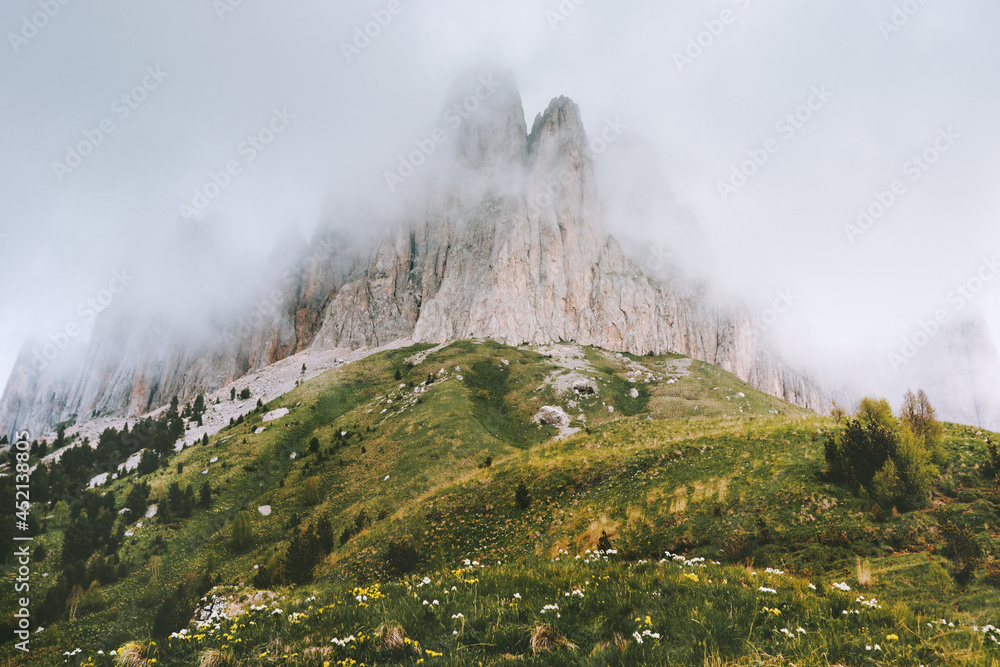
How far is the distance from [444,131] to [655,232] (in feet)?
343

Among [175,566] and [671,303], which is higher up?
[671,303]

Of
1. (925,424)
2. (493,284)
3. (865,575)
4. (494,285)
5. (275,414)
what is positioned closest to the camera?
(865,575)

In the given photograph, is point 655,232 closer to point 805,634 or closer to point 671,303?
point 671,303

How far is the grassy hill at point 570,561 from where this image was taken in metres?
6.62

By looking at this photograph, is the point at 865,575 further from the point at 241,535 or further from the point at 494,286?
the point at 494,286

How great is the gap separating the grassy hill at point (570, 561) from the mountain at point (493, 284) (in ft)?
294

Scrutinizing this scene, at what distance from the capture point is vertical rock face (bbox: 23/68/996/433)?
477ft

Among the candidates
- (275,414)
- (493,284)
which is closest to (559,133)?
(493,284)

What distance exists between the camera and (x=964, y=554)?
37.1ft

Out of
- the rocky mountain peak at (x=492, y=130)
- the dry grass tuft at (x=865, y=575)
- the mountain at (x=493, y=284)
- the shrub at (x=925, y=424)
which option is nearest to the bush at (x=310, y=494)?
the dry grass tuft at (x=865, y=575)

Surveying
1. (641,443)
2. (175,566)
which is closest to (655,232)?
(641,443)

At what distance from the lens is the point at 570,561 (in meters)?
12.7

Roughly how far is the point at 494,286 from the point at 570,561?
129 metres

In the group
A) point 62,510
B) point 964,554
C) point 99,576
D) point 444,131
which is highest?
point 444,131
